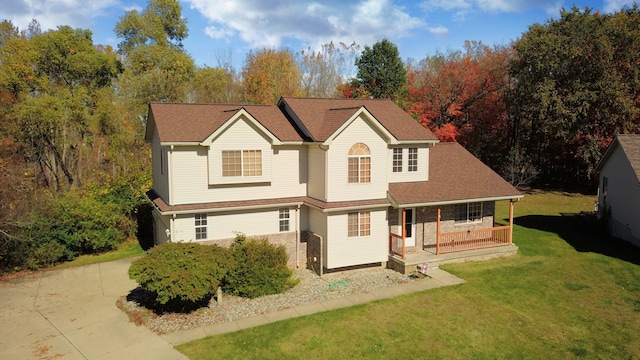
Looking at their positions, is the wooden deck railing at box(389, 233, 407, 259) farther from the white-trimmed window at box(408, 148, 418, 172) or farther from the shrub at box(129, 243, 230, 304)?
the shrub at box(129, 243, 230, 304)

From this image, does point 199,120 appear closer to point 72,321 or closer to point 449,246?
point 72,321

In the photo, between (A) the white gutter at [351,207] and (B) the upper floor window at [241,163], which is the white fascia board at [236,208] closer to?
(A) the white gutter at [351,207]

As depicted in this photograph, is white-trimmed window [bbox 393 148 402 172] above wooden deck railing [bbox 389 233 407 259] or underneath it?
above

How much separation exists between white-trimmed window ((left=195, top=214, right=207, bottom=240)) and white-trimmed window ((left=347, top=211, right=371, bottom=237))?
646 centimetres

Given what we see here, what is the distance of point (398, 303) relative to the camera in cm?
1689

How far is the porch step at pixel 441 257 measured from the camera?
20.5m

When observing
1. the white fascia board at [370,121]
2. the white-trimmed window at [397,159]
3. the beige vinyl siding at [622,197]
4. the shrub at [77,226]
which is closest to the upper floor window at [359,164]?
the white fascia board at [370,121]

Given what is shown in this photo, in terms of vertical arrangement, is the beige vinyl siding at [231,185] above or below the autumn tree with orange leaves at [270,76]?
below

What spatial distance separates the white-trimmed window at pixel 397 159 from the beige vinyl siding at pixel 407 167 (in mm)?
164

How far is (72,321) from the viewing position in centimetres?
1562

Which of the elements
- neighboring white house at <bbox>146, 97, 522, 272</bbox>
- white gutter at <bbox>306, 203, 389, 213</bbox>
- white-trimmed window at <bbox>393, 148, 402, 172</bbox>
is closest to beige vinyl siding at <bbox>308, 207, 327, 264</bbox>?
neighboring white house at <bbox>146, 97, 522, 272</bbox>

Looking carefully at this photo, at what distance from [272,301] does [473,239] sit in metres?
11.9

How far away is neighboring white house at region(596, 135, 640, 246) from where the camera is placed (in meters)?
24.3

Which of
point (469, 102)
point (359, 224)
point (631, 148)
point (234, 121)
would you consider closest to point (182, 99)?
point (234, 121)
